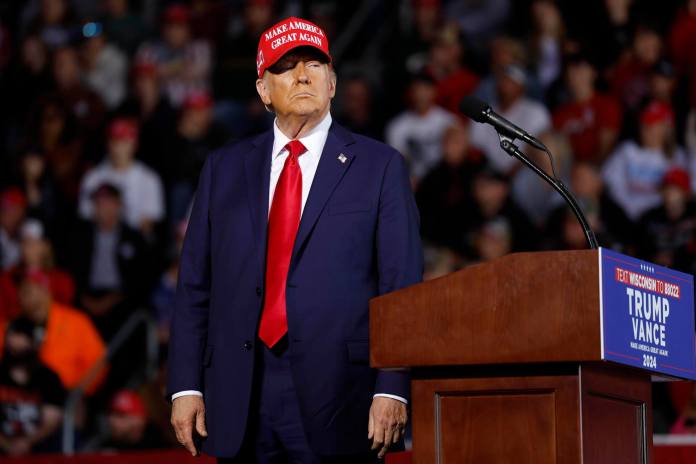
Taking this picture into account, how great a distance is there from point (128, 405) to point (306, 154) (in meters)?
4.44

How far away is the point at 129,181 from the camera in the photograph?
896 cm

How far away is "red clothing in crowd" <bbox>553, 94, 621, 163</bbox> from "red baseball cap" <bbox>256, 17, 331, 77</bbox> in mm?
4585

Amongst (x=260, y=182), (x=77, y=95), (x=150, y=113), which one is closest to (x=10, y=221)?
(x=150, y=113)

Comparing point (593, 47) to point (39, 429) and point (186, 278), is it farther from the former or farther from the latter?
point (186, 278)

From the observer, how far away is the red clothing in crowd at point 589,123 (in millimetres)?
7662

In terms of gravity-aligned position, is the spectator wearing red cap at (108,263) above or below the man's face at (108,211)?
below

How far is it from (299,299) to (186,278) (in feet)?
1.10

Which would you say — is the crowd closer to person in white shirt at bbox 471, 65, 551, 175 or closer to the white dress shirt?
person in white shirt at bbox 471, 65, 551, 175

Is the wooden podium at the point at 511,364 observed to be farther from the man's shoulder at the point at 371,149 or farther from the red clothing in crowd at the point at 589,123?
the red clothing in crowd at the point at 589,123

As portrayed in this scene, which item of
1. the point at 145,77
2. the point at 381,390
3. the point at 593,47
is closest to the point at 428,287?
the point at 381,390

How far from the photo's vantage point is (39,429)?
297 inches

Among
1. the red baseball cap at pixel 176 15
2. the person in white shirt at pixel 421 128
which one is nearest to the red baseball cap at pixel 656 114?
the person in white shirt at pixel 421 128

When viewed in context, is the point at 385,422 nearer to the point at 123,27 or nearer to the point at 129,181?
the point at 129,181

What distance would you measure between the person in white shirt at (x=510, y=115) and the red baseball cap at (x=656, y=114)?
23.8 inches
